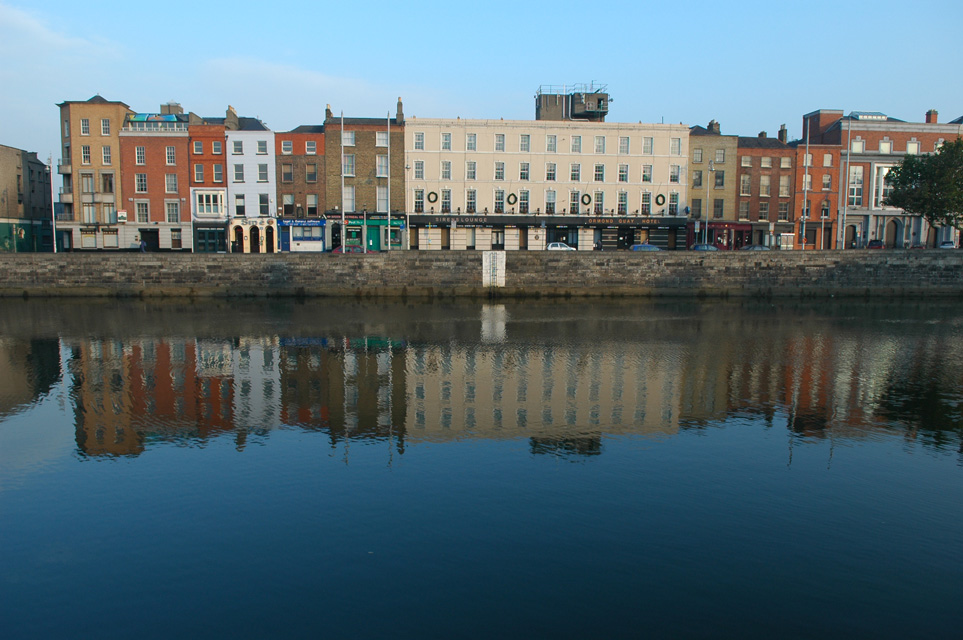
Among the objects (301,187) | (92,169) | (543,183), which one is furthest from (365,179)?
(92,169)

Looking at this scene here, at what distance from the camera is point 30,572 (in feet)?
23.8

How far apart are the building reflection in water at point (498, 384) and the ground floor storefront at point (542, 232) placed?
33001 mm

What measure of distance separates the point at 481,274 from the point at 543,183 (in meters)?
20.0

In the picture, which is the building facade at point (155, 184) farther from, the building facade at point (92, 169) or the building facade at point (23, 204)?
the building facade at point (23, 204)

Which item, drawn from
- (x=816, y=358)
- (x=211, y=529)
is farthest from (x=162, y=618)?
(x=816, y=358)

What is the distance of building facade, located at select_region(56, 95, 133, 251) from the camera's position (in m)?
56.7

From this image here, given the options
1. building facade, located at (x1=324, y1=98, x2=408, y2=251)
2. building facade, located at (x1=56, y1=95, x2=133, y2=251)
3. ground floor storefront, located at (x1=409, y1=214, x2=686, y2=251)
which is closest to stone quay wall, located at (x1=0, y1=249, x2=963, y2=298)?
building facade, located at (x1=324, y1=98, x2=408, y2=251)

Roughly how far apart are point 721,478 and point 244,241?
5222cm

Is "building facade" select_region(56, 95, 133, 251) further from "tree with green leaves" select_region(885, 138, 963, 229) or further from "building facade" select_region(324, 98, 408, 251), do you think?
"tree with green leaves" select_region(885, 138, 963, 229)

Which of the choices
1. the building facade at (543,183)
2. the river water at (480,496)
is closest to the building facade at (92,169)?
the building facade at (543,183)

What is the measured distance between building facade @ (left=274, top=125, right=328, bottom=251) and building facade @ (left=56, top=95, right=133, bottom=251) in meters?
13.7

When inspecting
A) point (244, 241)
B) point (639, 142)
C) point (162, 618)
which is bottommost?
point (162, 618)

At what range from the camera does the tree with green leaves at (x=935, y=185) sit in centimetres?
4738

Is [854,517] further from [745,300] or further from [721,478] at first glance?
[745,300]
